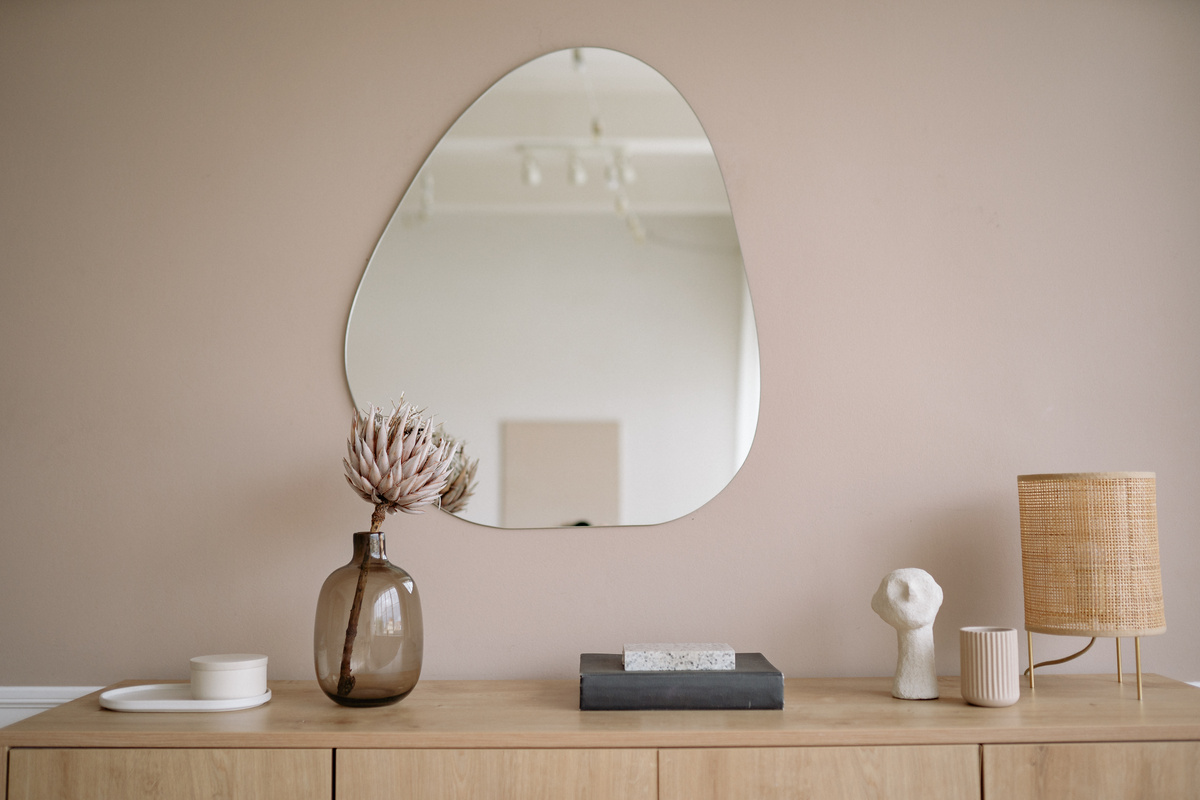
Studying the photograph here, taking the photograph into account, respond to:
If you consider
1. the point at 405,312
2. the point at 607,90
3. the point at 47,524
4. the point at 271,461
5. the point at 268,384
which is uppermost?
the point at 607,90

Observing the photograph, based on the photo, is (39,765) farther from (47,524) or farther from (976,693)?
(976,693)

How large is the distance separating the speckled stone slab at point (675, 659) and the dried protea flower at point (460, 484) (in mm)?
475

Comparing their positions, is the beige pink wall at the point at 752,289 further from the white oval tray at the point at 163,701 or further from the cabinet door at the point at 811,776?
the cabinet door at the point at 811,776

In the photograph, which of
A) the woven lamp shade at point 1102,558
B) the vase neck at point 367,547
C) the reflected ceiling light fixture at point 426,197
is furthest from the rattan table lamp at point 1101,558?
the reflected ceiling light fixture at point 426,197

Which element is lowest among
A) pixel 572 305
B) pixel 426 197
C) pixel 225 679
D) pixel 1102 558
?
pixel 225 679

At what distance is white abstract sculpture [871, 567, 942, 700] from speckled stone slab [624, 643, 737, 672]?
0.30 metres

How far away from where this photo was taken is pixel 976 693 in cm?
137

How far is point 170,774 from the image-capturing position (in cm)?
124

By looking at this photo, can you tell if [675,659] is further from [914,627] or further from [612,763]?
[914,627]

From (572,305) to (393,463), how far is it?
0.53 meters

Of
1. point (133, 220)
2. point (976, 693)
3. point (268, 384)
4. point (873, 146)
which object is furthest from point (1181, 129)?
point (133, 220)

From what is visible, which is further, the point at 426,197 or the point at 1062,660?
the point at 426,197

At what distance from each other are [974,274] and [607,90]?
2.83 feet

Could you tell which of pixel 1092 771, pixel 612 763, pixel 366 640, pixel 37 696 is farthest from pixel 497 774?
pixel 37 696
